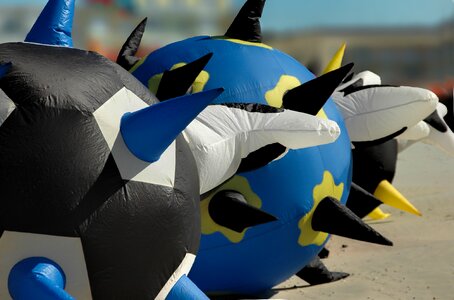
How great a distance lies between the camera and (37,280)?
2818 mm

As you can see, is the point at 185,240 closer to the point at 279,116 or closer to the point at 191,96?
the point at 191,96

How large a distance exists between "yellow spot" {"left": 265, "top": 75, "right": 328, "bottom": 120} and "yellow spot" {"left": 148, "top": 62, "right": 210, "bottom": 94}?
15.2 inches

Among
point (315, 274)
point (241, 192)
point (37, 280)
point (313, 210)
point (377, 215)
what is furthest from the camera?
point (377, 215)

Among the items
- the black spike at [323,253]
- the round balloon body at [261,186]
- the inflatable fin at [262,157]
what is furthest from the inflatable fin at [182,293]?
the black spike at [323,253]

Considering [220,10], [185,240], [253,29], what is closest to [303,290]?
[253,29]

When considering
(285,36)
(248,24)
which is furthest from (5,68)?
(285,36)

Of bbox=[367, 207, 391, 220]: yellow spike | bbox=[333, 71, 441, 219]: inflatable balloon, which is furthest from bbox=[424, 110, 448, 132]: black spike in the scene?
bbox=[367, 207, 391, 220]: yellow spike

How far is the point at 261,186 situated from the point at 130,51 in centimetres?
153

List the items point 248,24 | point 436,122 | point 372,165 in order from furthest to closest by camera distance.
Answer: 1. point 436,122
2. point 372,165
3. point 248,24

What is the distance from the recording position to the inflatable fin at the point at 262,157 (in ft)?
14.1

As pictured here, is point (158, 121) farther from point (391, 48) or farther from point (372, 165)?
point (391, 48)

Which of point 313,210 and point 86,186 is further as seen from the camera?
point 313,210

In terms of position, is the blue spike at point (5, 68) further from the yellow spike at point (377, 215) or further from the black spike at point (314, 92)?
the yellow spike at point (377, 215)

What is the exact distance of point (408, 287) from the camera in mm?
6004
